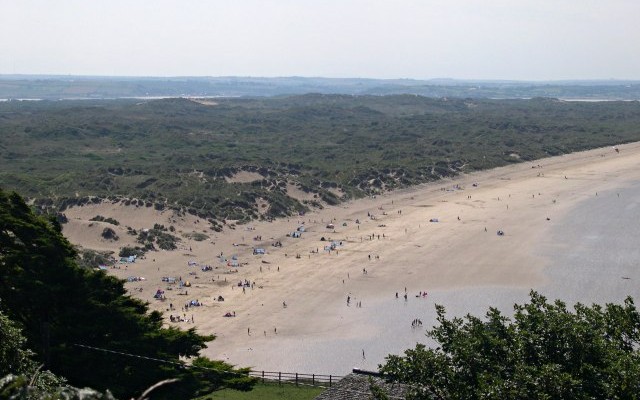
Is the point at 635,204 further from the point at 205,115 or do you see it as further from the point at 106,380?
the point at 205,115

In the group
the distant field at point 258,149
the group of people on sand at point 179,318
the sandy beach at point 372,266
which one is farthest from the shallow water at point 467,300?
the distant field at point 258,149

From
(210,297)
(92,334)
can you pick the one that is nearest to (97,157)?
(210,297)

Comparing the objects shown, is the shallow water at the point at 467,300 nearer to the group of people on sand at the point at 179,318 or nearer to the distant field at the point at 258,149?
the group of people on sand at the point at 179,318

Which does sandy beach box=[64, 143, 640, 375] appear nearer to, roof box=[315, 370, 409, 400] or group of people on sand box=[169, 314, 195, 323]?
group of people on sand box=[169, 314, 195, 323]

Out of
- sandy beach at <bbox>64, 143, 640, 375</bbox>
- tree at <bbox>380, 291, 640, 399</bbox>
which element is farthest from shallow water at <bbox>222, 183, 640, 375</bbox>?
tree at <bbox>380, 291, 640, 399</bbox>

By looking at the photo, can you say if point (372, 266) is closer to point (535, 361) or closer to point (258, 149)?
point (535, 361)
